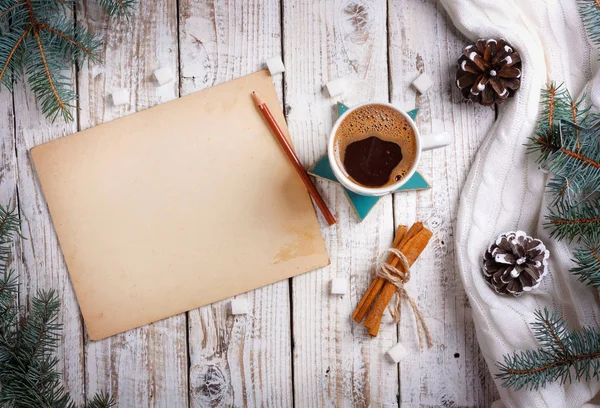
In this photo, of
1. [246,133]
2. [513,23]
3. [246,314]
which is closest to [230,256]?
[246,314]

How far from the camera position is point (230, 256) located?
2.88ft

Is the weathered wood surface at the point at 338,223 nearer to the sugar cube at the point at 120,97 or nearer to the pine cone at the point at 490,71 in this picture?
the pine cone at the point at 490,71

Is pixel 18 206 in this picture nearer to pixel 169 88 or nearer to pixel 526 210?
pixel 169 88

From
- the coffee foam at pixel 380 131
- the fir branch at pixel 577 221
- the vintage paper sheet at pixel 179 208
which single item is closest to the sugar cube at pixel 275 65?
the vintage paper sheet at pixel 179 208

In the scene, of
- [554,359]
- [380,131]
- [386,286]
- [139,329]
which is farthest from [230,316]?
[554,359]

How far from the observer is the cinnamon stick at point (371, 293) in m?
0.87

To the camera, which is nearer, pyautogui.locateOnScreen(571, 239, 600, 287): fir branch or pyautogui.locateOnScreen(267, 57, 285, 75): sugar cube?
pyautogui.locateOnScreen(571, 239, 600, 287): fir branch

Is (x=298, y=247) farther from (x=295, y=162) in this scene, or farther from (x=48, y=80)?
(x=48, y=80)

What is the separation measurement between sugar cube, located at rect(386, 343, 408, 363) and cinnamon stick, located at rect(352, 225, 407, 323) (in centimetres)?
7

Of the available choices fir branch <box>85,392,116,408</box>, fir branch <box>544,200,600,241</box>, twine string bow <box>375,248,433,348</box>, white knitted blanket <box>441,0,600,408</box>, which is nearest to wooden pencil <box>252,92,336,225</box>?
twine string bow <box>375,248,433,348</box>

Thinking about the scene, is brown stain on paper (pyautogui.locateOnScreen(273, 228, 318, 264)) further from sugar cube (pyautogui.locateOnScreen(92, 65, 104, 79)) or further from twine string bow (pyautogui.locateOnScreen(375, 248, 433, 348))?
sugar cube (pyautogui.locateOnScreen(92, 65, 104, 79))

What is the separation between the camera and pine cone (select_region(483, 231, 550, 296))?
807 mm

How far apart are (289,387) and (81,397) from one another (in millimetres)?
350

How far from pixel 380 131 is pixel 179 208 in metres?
0.35
